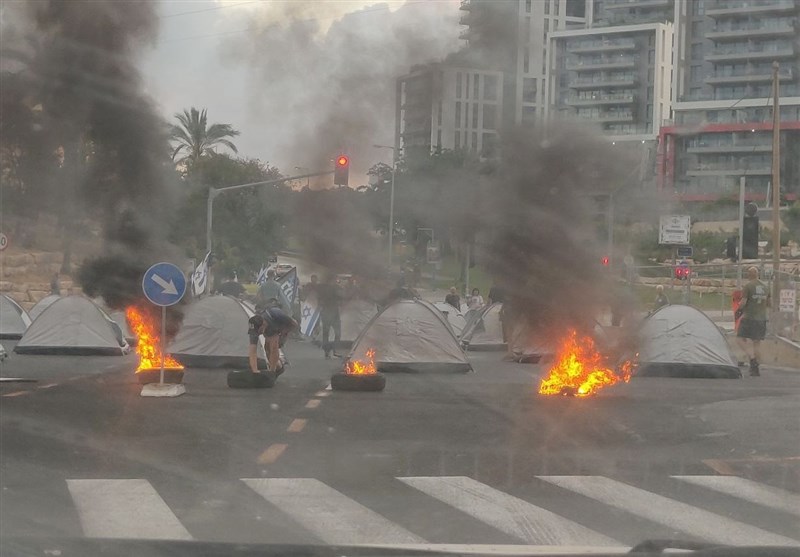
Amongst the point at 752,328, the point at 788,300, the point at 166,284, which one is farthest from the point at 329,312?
the point at 788,300

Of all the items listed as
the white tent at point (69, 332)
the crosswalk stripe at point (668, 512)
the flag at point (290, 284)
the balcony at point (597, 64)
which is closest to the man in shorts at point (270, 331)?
the flag at point (290, 284)

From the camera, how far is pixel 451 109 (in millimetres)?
14172

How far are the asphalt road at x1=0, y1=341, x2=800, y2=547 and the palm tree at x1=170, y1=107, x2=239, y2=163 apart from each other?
17.1ft

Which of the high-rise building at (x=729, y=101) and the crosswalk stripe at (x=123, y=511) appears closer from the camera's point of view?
the crosswalk stripe at (x=123, y=511)

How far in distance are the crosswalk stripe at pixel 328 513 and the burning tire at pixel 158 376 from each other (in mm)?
7029

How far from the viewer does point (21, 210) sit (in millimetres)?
22516

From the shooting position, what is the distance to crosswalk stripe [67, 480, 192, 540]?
21.5 ft

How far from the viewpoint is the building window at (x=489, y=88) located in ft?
46.6

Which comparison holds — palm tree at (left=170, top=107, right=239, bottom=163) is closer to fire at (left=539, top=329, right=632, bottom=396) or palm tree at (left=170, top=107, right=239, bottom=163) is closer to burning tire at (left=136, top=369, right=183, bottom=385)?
burning tire at (left=136, top=369, right=183, bottom=385)

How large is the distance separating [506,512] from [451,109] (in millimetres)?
7922

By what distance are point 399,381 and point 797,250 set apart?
15.9m

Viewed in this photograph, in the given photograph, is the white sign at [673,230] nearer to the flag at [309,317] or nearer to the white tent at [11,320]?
the flag at [309,317]

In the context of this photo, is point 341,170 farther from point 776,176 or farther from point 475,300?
point 776,176

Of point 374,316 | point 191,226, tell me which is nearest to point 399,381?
point 374,316
